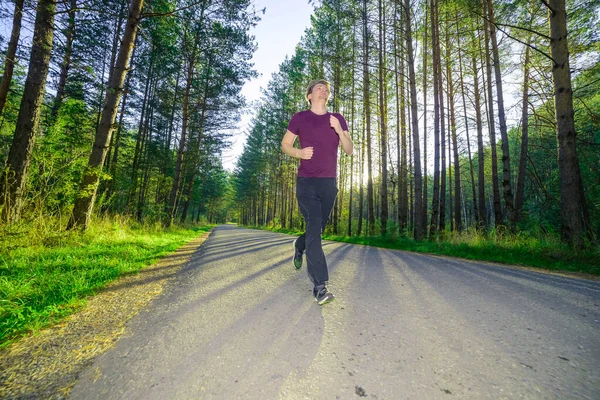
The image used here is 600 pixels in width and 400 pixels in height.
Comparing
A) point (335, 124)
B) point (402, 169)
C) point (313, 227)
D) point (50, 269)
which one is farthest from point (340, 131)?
point (402, 169)

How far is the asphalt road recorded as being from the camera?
1.21 m

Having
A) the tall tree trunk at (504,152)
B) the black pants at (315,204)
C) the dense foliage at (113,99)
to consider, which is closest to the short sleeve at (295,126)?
the black pants at (315,204)

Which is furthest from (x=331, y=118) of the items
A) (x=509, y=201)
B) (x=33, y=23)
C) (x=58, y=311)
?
(x=509, y=201)

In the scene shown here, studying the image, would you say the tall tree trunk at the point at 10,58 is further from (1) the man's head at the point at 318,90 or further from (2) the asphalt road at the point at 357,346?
(1) the man's head at the point at 318,90

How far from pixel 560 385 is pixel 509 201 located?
10.2m

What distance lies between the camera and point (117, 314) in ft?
7.00

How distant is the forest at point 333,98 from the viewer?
5223mm

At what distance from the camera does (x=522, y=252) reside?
6.08m

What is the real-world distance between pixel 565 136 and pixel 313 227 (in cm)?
725

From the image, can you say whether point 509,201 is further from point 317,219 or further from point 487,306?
point 317,219

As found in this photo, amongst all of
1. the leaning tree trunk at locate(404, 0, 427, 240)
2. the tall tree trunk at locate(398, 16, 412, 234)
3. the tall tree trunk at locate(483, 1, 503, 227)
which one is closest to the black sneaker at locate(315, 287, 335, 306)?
the leaning tree trunk at locate(404, 0, 427, 240)

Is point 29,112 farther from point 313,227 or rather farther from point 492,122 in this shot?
point 492,122

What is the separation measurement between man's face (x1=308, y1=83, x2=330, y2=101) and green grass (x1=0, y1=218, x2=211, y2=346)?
3.15 m

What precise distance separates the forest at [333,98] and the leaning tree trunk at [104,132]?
3cm
